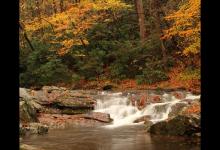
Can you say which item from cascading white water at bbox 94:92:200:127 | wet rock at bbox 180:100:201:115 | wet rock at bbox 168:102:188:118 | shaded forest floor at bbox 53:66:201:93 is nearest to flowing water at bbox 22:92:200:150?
cascading white water at bbox 94:92:200:127

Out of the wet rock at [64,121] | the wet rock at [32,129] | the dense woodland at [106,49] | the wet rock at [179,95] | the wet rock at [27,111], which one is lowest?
the wet rock at [64,121]

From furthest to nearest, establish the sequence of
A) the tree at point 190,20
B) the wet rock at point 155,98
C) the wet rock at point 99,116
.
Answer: the wet rock at point 155,98, the wet rock at point 99,116, the tree at point 190,20

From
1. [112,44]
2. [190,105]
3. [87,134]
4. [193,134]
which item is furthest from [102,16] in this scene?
[193,134]

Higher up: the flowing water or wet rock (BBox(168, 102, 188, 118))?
wet rock (BBox(168, 102, 188, 118))

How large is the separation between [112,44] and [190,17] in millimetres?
11166

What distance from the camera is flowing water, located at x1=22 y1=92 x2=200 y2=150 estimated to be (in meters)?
12.5

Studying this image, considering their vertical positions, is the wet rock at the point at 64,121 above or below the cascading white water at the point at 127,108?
below

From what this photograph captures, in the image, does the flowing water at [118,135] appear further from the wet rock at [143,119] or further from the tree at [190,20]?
the tree at [190,20]

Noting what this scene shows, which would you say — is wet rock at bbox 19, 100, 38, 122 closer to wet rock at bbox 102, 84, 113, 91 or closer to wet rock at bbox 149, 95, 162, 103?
wet rock at bbox 149, 95, 162, 103

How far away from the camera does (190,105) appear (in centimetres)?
1762

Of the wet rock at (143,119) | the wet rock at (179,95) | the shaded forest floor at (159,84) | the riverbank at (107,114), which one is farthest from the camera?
the shaded forest floor at (159,84)

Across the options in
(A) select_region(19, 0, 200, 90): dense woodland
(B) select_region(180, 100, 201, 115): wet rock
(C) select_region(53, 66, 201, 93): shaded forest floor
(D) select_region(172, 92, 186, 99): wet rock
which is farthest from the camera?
(A) select_region(19, 0, 200, 90): dense woodland

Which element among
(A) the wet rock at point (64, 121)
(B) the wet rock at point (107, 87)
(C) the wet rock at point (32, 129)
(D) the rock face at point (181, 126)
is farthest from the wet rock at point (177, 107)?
(B) the wet rock at point (107, 87)

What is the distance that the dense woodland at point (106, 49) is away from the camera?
26797mm
